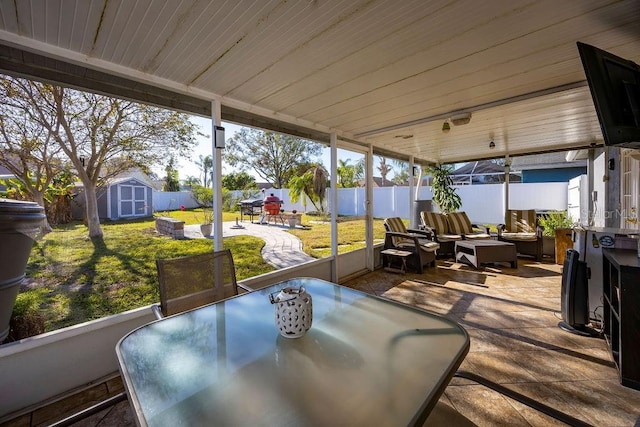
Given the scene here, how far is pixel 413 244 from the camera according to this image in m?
4.80

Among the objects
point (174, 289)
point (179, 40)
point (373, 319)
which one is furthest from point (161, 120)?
point (373, 319)

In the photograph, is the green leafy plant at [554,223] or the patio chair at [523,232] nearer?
the patio chair at [523,232]

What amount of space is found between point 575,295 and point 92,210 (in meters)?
4.62

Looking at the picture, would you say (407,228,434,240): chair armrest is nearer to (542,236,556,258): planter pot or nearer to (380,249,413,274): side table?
(380,249,413,274): side table

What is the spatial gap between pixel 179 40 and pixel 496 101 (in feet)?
9.79

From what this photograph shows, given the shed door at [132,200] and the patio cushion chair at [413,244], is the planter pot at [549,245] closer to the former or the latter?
the patio cushion chair at [413,244]

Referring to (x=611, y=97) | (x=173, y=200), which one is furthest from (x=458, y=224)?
(x=173, y=200)

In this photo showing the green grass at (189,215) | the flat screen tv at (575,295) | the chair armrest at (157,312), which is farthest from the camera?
the green grass at (189,215)

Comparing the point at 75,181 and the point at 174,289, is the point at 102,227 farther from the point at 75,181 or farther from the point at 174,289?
the point at 174,289

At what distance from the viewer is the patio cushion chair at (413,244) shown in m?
4.55

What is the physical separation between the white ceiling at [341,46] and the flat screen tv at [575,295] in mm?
1616

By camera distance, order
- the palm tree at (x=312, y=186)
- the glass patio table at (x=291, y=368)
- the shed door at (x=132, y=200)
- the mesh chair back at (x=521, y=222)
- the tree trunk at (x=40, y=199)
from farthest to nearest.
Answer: the mesh chair back at (x=521, y=222)
the palm tree at (x=312, y=186)
the shed door at (x=132, y=200)
the tree trunk at (x=40, y=199)
the glass patio table at (x=291, y=368)

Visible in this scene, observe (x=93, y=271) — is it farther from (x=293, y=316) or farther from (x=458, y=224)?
(x=458, y=224)

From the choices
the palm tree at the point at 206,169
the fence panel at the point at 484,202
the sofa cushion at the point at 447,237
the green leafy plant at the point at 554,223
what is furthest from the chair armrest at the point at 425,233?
the fence panel at the point at 484,202
